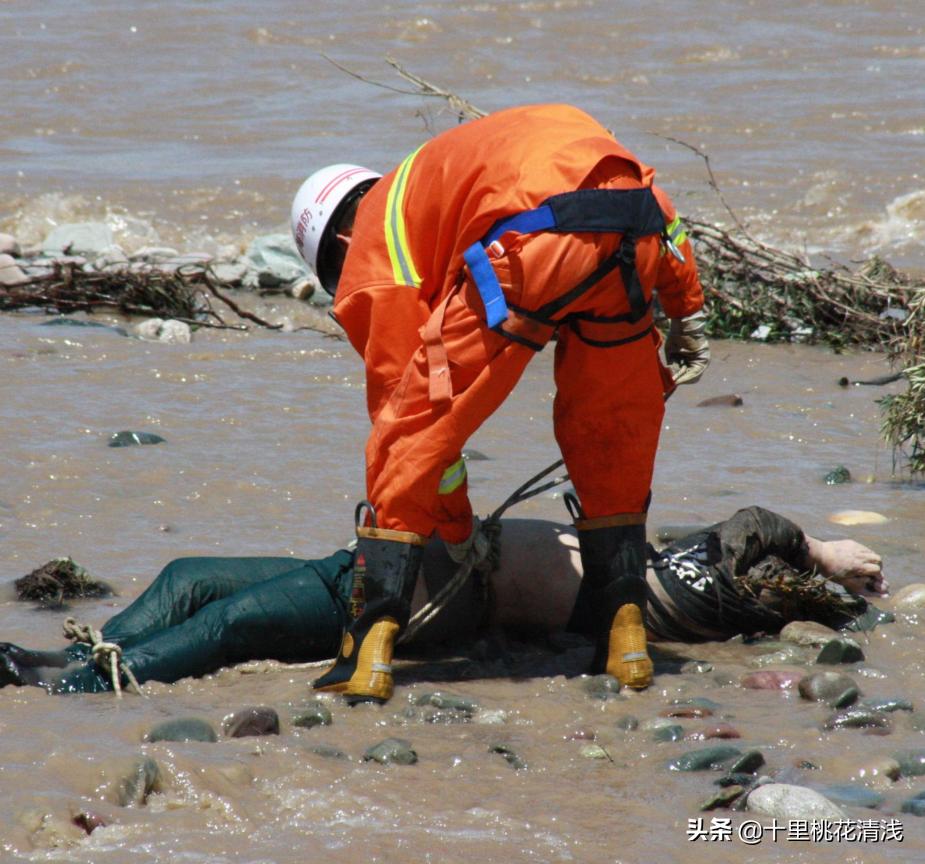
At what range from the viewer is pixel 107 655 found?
11.1 feet

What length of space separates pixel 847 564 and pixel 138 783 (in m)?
2.01

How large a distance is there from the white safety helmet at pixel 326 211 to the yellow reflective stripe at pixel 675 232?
74 centimetres

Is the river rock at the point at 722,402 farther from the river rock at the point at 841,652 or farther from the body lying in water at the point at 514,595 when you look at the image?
the river rock at the point at 841,652

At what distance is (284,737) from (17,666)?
0.69 meters

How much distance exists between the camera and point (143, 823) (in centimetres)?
267

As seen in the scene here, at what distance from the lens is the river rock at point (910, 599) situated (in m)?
3.89

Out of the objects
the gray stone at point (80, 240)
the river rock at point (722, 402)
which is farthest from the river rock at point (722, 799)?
the gray stone at point (80, 240)

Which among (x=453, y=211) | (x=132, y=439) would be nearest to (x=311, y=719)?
(x=453, y=211)

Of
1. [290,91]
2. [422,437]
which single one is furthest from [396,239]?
[290,91]

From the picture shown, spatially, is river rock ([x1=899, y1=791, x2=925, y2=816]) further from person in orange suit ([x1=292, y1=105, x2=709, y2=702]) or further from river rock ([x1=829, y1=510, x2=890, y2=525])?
river rock ([x1=829, y1=510, x2=890, y2=525])

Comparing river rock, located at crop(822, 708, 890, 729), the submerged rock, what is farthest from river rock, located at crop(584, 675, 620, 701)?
the submerged rock

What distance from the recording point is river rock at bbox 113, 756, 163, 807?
2.76 m

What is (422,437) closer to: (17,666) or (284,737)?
(284,737)

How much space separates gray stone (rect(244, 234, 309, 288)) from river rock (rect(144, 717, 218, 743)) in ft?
16.9
